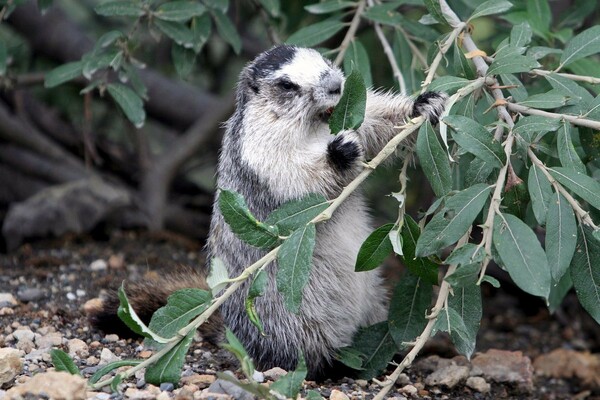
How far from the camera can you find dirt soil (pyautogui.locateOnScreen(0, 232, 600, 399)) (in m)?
4.30

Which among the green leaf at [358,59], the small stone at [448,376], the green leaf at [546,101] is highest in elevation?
the green leaf at [358,59]

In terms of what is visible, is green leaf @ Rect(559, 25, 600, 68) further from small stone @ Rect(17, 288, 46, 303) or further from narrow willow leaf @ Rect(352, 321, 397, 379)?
small stone @ Rect(17, 288, 46, 303)

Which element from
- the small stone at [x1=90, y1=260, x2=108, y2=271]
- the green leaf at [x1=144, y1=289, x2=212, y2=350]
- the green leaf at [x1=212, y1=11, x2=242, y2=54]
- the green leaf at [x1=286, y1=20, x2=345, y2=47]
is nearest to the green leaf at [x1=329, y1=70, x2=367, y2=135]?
the green leaf at [x1=144, y1=289, x2=212, y2=350]

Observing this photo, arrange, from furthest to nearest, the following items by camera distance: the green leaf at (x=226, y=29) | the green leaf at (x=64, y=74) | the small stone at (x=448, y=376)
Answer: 1. the green leaf at (x=226, y=29)
2. the green leaf at (x=64, y=74)
3. the small stone at (x=448, y=376)

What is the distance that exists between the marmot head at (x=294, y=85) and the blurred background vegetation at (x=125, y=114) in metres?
0.79

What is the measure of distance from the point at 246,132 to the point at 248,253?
61 cm

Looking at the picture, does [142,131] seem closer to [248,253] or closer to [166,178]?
[166,178]

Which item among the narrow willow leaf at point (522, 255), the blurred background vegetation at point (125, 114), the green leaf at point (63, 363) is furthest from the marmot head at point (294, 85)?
the green leaf at point (63, 363)

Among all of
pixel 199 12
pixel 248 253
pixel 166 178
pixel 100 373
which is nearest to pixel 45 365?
pixel 100 373

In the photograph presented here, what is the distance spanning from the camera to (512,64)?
3.70 metres

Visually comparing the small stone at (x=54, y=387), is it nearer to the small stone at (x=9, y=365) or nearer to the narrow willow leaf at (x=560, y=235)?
the small stone at (x=9, y=365)

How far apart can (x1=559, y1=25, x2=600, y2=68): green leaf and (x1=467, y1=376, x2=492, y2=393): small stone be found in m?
1.67

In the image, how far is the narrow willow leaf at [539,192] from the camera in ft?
11.4

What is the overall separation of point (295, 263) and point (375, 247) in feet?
1.45
